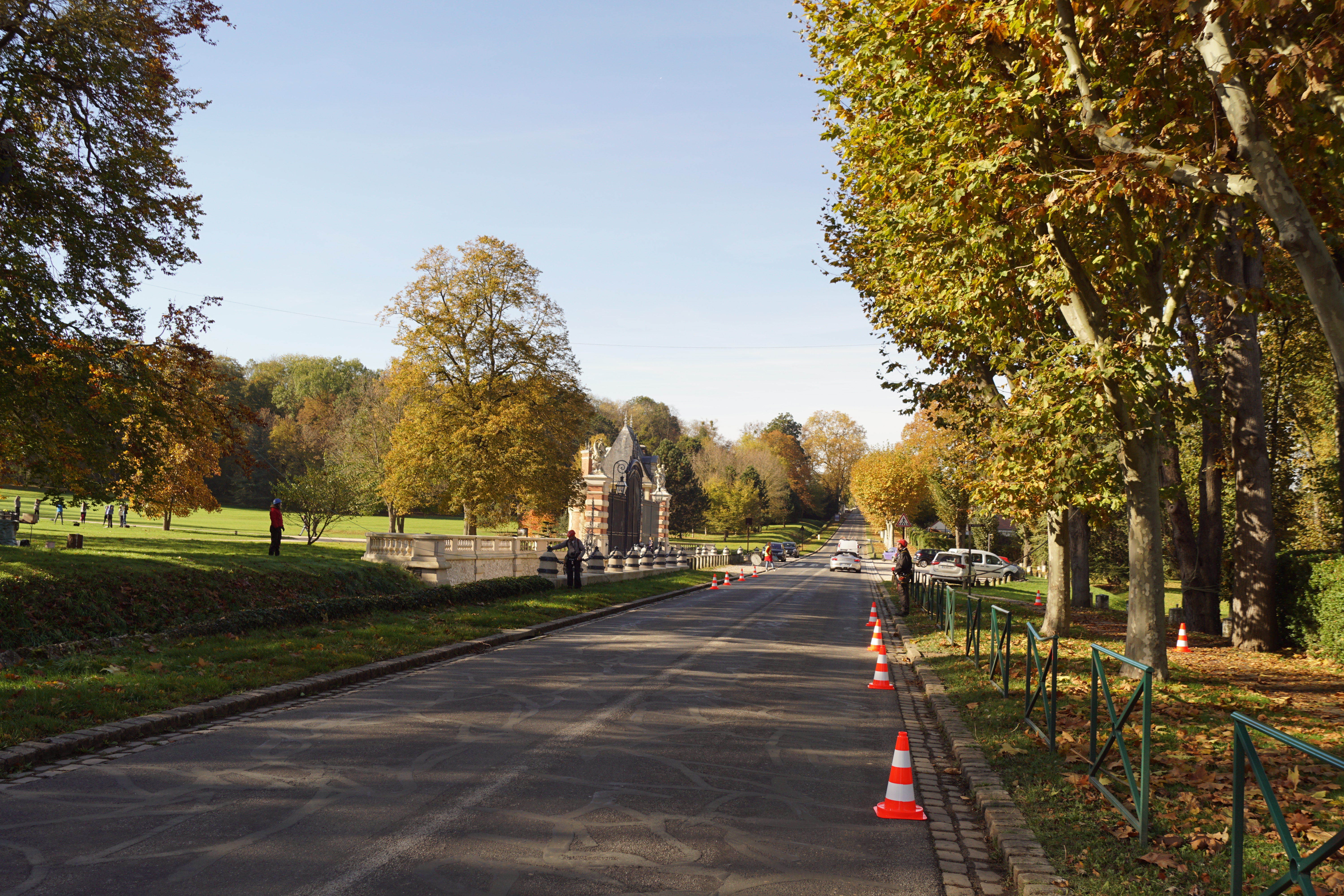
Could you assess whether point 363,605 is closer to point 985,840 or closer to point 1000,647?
point 1000,647

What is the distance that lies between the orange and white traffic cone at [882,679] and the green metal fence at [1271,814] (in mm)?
6872

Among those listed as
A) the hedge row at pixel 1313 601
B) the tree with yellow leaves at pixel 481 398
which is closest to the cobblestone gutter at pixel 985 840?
the hedge row at pixel 1313 601

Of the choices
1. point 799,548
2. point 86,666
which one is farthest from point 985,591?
point 799,548

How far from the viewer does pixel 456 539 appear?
26750 mm

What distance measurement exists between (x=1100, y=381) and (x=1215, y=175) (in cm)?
347

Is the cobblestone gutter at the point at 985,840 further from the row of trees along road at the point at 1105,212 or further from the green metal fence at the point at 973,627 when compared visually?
the green metal fence at the point at 973,627

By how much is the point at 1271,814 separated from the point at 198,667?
1005cm

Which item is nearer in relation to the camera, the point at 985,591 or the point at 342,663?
the point at 342,663

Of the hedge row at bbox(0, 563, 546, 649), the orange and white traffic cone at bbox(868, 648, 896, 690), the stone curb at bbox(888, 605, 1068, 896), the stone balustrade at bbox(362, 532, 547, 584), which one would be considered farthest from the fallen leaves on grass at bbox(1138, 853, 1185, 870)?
the stone balustrade at bbox(362, 532, 547, 584)

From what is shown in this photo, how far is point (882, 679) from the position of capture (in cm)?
1183

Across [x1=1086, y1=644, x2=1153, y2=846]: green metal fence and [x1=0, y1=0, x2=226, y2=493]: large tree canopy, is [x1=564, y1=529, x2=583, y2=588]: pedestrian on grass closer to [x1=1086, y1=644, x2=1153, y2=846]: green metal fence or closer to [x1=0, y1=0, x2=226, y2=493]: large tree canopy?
[x1=0, y1=0, x2=226, y2=493]: large tree canopy

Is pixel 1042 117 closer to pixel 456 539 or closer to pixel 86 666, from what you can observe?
pixel 86 666

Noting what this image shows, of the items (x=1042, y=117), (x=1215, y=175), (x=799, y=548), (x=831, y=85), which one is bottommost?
(x=799, y=548)

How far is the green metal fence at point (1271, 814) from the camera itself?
3.44 m
